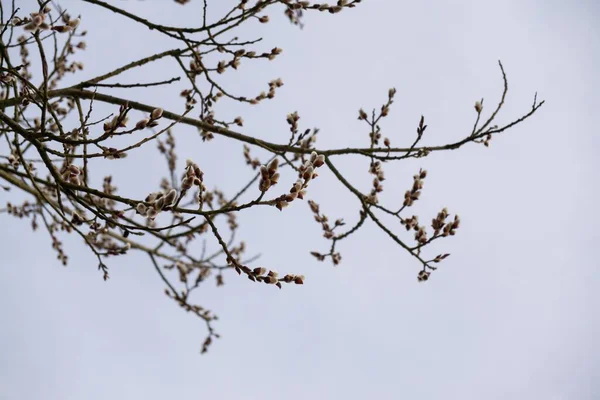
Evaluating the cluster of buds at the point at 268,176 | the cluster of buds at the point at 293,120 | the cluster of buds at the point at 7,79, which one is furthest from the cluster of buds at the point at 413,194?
the cluster of buds at the point at 7,79

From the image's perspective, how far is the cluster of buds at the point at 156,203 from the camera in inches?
71.2

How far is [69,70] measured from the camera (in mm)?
5363

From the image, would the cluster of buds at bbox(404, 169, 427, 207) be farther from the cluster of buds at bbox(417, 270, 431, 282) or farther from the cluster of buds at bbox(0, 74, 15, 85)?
the cluster of buds at bbox(0, 74, 15, 85)

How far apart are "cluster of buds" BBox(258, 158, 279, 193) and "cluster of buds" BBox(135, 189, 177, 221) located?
1.29 ft

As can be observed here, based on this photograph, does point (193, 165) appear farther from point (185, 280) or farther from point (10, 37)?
point (185, 280)

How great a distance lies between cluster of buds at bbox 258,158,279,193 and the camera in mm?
1920

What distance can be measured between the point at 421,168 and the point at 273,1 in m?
1.98

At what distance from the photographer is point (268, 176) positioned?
194 centimetres

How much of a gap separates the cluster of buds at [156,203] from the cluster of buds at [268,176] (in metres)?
0.39

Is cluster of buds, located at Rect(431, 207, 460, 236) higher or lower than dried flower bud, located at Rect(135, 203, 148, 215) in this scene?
higher

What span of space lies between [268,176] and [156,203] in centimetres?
51

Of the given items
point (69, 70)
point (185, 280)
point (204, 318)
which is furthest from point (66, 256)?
point (69, 70)

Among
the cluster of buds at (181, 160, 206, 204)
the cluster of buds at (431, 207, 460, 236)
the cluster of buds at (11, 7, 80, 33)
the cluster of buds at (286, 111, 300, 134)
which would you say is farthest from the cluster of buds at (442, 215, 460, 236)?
the cluster of buds at (11, 7, 80, 33)

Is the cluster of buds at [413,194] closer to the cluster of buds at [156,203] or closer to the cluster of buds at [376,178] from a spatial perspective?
the cluster of buds at [376,178]
